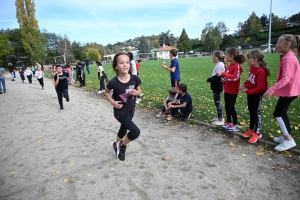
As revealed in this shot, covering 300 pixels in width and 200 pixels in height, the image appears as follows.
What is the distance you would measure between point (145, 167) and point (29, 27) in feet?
202

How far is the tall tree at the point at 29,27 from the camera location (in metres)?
51.2

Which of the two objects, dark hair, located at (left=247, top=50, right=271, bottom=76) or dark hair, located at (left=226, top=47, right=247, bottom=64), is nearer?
dark hair, located at (left=247, top=50, right=271, bottom=76)

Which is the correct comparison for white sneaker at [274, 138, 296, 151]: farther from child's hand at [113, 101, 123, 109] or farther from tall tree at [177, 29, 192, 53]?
tall tree at [177, 29, 192, 53]

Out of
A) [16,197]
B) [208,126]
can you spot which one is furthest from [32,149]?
[208,126]

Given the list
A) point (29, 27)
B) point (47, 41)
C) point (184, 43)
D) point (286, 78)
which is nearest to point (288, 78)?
point (286, 78)

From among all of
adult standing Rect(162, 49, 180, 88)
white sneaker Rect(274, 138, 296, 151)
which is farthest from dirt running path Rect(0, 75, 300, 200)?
adult standing Rect(162, 49, 180, 88)

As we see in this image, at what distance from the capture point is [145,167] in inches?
147

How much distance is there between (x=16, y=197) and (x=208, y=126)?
4.62 m

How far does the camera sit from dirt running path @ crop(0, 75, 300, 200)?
307 centimetres

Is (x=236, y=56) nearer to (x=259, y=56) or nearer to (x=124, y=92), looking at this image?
(x=259, y=56)

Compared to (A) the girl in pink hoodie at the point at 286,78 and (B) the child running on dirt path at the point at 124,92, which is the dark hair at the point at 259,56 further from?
(B) the child running on dirt path at the point at 124,92

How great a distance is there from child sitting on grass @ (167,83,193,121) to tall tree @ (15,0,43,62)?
2319 inches

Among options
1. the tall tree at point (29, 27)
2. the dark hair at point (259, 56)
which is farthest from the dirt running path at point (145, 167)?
the tall tree at point (29, 27)

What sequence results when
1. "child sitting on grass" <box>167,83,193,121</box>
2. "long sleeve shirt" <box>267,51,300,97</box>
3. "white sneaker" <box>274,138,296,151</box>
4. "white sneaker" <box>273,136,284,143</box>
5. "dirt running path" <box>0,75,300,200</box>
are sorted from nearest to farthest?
1. "dirt running path" <box>0,75,300,200</box>
2. "long sleeve shirt" <box>267,51,300,97</box>
3. "white sneaker" <box>274,138,296,151</box>
4. "white sneaker" <box>273,136,284,143</box>
5. "child sitting on grass" <box>167,83,193,121</box>
